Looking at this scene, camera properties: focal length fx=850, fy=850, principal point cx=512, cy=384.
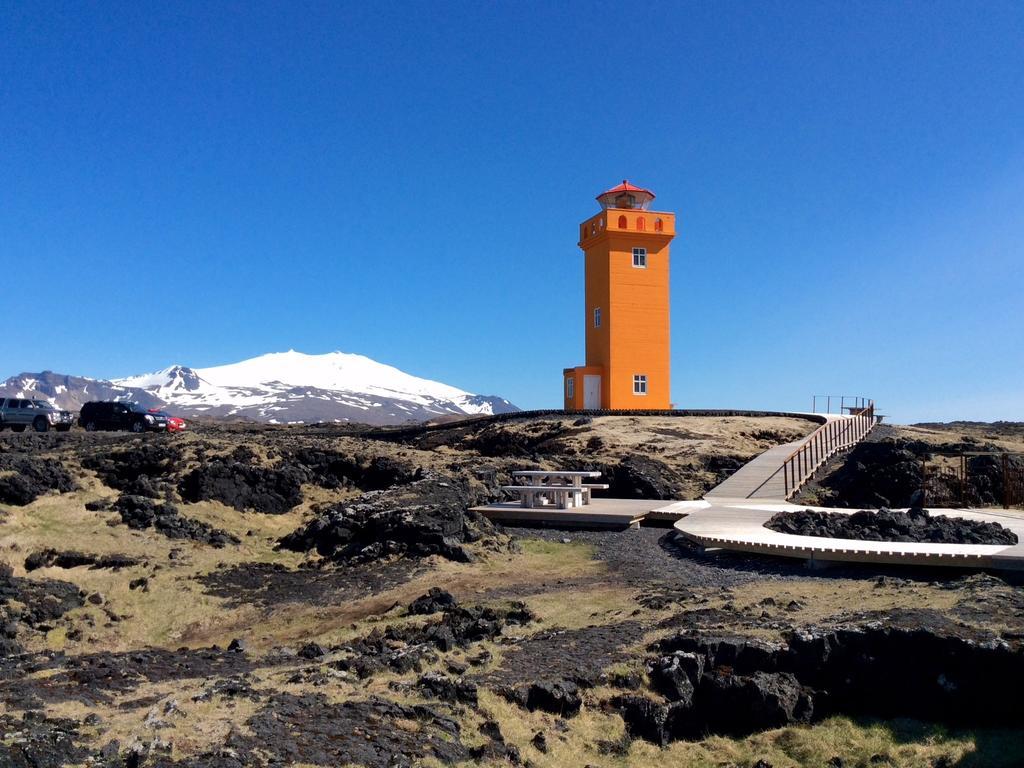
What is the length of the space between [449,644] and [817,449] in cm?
1975

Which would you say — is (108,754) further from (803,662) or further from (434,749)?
(803,662)

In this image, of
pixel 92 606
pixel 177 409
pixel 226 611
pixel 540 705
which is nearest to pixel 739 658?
pixel 540 705

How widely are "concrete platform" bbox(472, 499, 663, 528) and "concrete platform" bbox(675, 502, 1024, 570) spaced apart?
1395 mm

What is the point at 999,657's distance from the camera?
315 inches

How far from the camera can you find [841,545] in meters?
13.3

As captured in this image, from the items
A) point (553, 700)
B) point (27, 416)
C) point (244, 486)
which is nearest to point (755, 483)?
point (244, 486)

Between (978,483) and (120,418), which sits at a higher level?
(120,418)

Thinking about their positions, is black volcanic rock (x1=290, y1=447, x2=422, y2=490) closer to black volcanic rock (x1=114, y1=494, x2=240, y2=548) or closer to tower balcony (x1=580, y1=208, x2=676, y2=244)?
black volcanic rock (x1=114, y1=494, x2=240, y2=548)

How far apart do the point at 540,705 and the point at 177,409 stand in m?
155

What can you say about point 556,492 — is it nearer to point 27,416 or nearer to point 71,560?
point 71,560

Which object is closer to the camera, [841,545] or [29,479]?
[841,545]

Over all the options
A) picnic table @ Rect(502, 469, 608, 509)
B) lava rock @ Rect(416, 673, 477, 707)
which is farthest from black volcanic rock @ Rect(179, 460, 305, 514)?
lava rock @ Rect(416, 673, 477, 707)

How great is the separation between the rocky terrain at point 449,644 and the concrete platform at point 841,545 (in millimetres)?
248

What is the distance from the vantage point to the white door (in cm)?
4019
